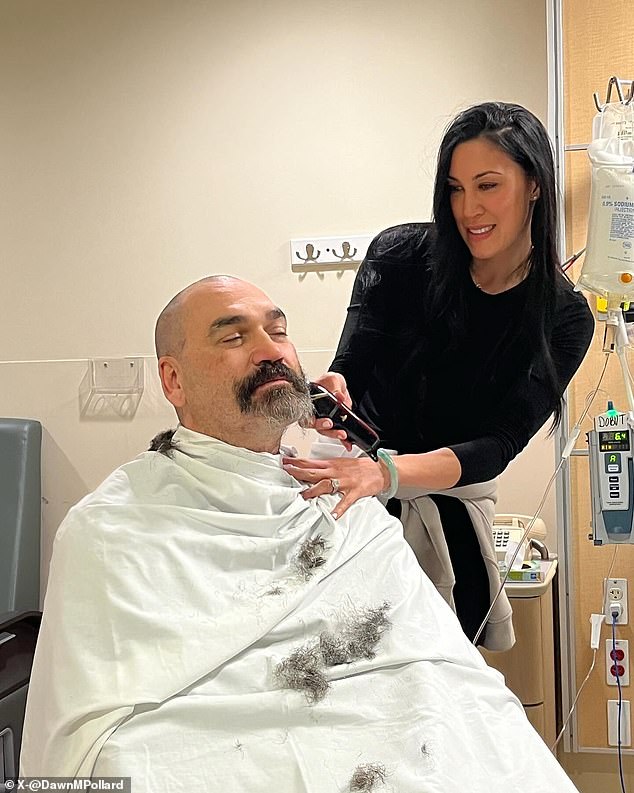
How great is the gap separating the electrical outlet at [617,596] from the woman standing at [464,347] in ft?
1.69

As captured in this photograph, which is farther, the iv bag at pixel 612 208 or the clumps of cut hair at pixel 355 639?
the iv bag at pixel 612 208

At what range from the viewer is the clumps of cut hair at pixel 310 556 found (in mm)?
1579

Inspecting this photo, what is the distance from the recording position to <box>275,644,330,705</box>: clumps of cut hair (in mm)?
1371

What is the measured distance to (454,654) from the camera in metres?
1.50

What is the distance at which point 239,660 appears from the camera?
4.63ft

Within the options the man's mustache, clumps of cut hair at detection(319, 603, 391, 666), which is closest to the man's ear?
the man's mustache

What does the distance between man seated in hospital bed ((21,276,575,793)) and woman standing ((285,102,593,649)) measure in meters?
0.17

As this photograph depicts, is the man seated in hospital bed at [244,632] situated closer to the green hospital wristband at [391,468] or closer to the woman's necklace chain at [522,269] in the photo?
the green hospital wristband at [391,468]

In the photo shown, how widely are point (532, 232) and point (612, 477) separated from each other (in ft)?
2.42

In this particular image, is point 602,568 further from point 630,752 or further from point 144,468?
point 144,468

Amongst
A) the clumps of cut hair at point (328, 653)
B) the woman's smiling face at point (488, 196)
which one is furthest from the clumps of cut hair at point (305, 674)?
the woman's smiling face at point (488, 196)

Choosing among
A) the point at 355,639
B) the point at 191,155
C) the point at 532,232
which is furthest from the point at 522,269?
the point at 191,155

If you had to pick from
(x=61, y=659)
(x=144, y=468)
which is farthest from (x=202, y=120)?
(x=61, y=659)

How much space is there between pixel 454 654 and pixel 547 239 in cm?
89
